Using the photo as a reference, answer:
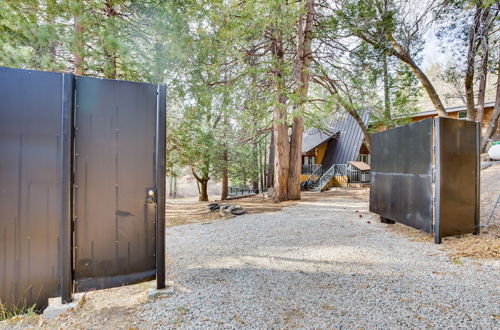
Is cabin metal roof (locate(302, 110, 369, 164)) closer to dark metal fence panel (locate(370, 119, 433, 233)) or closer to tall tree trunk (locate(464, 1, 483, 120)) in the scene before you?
tall tree trunk (locate(464, 1, 483, 120))

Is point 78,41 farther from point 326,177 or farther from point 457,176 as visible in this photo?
point 326,177

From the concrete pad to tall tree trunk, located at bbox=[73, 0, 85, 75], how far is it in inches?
209

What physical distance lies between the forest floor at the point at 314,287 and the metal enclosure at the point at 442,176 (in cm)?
35

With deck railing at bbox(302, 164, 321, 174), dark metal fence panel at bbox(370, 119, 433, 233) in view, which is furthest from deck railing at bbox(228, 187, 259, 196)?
dark metal fence panel at bbox(370, 119, 433, 233)

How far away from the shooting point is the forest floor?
2.11m

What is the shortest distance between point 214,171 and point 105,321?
13.0 meters

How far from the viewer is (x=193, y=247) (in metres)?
4.33

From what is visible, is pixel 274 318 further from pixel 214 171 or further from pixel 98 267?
pixel 214 171

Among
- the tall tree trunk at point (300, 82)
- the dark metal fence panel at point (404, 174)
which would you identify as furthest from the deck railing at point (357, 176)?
the dark metal fence panel at point (404, 174)

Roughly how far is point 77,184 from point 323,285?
280 cm

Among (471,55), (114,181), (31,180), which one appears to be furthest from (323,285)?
(471,55)

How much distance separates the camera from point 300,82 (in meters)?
7.00

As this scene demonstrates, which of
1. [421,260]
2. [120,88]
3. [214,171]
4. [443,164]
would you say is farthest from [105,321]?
[214,171]

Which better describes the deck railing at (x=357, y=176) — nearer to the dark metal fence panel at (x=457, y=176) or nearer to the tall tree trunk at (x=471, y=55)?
the tall tree trunk at (x=471, y=55)
